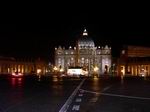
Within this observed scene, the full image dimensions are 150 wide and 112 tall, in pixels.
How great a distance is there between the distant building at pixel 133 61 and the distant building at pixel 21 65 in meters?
31.1

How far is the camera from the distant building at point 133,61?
15200cm

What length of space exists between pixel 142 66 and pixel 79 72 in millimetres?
59622

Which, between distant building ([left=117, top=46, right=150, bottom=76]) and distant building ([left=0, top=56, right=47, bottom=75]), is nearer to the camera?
distant building ([left=117, top=46, right=150, bottom=76])

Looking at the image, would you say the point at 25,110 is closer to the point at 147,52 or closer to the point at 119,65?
the point at 119,65

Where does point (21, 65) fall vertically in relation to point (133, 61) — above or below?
below

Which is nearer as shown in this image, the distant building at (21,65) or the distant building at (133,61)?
the distant building at (133,61)

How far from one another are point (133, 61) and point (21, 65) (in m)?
44.1

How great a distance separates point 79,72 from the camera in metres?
98.4

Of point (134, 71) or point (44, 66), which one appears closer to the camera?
point (134, 71)

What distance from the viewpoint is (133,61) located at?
165 metres

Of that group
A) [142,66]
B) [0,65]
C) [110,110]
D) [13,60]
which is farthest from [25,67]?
[110,110]

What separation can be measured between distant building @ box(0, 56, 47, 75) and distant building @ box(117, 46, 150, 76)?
31.1 metres

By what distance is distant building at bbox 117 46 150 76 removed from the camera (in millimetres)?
152000

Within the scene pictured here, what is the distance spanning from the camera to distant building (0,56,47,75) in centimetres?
16138
